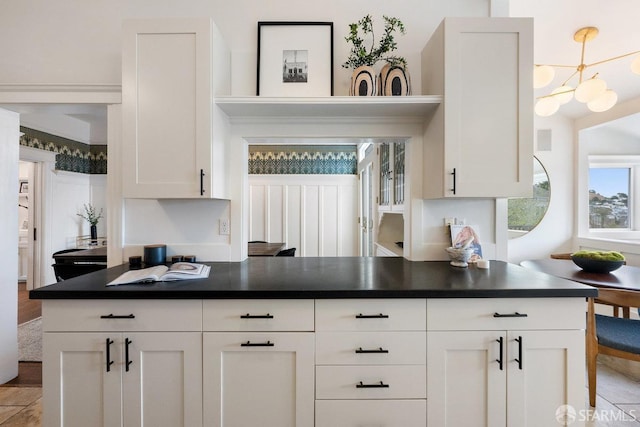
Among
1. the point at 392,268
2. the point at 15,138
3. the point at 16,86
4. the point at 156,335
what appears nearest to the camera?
the point at 156,335

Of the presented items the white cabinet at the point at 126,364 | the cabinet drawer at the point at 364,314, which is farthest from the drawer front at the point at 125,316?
the cabinet drawer at the point at 364,314

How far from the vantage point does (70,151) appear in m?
5.11

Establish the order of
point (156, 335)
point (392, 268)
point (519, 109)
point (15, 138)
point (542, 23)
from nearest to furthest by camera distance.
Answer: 1. point (156, 335)
2. point (519, 109)
3. point (392, 268)
4. point (15, 138)
5. point (542, 23)

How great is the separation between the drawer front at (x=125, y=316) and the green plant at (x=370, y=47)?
175 centimetres

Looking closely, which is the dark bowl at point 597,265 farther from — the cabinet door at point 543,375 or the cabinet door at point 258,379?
the cabinet door at point 258,379

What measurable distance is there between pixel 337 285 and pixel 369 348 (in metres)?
0.33

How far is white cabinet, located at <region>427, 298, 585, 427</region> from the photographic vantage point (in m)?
1.39

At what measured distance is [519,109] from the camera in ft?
5.50

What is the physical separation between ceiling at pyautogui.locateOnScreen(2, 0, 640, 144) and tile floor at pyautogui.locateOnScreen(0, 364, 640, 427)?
207 centimetres

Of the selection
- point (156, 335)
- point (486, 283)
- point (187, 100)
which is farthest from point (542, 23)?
point (156, 335)

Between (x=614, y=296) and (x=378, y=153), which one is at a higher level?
(x=378, y=153)

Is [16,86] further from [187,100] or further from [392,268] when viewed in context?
[392,268]

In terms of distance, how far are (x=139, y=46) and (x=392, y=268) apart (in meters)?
2.00

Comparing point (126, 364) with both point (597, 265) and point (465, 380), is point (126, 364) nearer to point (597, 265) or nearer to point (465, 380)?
point (465, 380)
